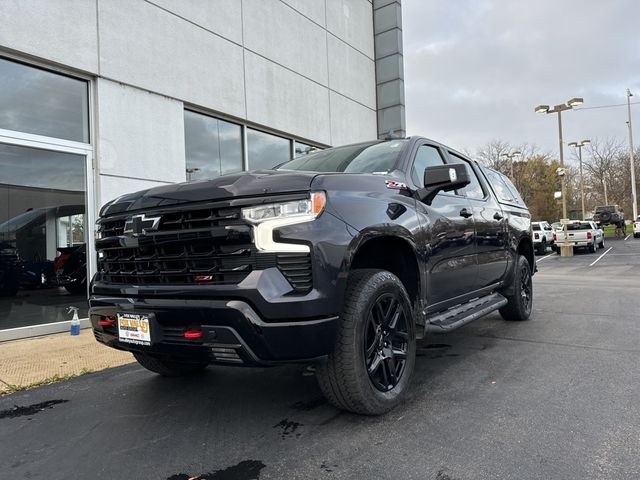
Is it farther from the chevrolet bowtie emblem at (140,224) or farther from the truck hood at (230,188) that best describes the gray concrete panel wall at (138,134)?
the truck hood at (230,188)

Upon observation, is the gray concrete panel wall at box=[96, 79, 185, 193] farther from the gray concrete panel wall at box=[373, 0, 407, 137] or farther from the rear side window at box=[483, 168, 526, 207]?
the gray concrete panel wall at box=[373, 0, 407, 137]

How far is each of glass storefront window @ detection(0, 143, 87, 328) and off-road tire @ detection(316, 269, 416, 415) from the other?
17.2ft

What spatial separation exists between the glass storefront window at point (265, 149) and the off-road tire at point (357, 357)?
285 inches

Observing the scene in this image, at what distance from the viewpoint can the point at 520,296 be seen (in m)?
6.09

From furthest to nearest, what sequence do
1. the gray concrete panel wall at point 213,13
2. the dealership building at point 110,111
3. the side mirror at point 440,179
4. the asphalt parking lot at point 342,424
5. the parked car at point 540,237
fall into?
the parked car at point 540,237 < the gray concrete panel wall at point 213,13 < the dealership building at point 110,111 < the side mirror at point 440,179 < the asphalt parking lot at point 342,424

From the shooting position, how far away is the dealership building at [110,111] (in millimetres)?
6383

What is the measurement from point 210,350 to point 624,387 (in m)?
3.00

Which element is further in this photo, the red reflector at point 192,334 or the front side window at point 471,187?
the front side window at point 471,187

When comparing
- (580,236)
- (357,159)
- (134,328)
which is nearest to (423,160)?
(357,159)

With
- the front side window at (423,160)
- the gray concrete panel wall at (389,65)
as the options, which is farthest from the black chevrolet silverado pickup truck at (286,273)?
the gray concrete panel wall at (389,65)

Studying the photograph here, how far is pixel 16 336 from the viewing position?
6.29 meters

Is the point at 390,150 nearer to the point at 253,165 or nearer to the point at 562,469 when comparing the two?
the point at 562,469

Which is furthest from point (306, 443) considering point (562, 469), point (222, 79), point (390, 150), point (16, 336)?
point (222, 79)

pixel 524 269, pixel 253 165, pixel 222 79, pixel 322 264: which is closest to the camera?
pixel 322 264
